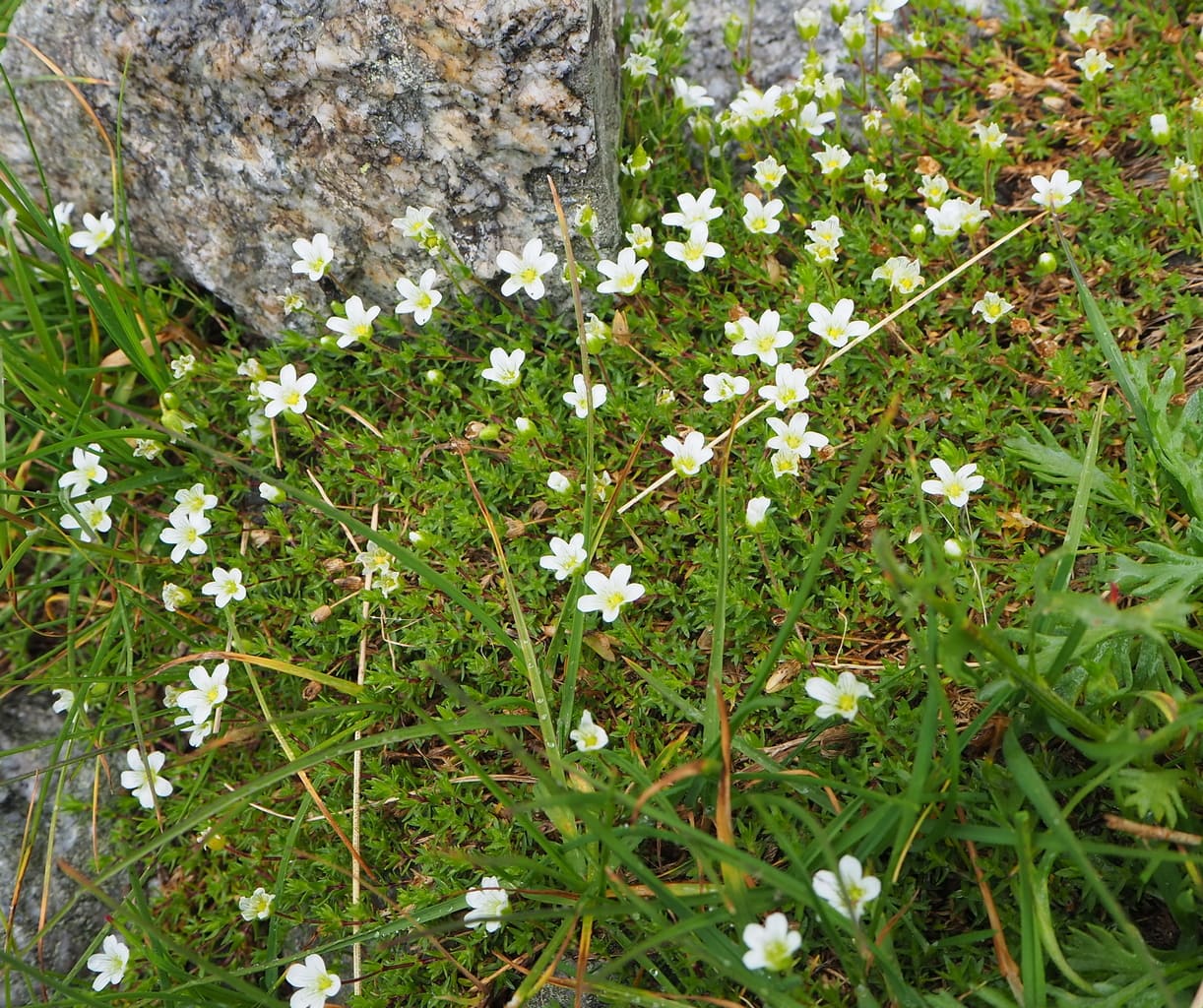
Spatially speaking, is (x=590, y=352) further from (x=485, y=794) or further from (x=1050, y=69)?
(x=1050, y=69)

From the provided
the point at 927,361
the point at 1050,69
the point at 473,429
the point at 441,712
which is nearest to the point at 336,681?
the point at 441,712

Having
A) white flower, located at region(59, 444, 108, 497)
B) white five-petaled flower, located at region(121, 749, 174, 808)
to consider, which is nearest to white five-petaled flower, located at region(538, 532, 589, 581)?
white five-petaled flower, located at region(121, 749, 174, 808)

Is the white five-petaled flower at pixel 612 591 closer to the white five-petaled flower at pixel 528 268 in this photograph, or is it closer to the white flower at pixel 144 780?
the white five-petaled flower at pixel 528 268

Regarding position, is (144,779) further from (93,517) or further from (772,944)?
(772,944)

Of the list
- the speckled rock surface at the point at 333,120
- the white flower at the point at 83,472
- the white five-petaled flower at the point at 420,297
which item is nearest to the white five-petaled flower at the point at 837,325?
the speckled rock surface at the point at 333,120

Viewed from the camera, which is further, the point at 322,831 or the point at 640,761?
the point at 322,831

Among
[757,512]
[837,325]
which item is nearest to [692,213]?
[837,325]
